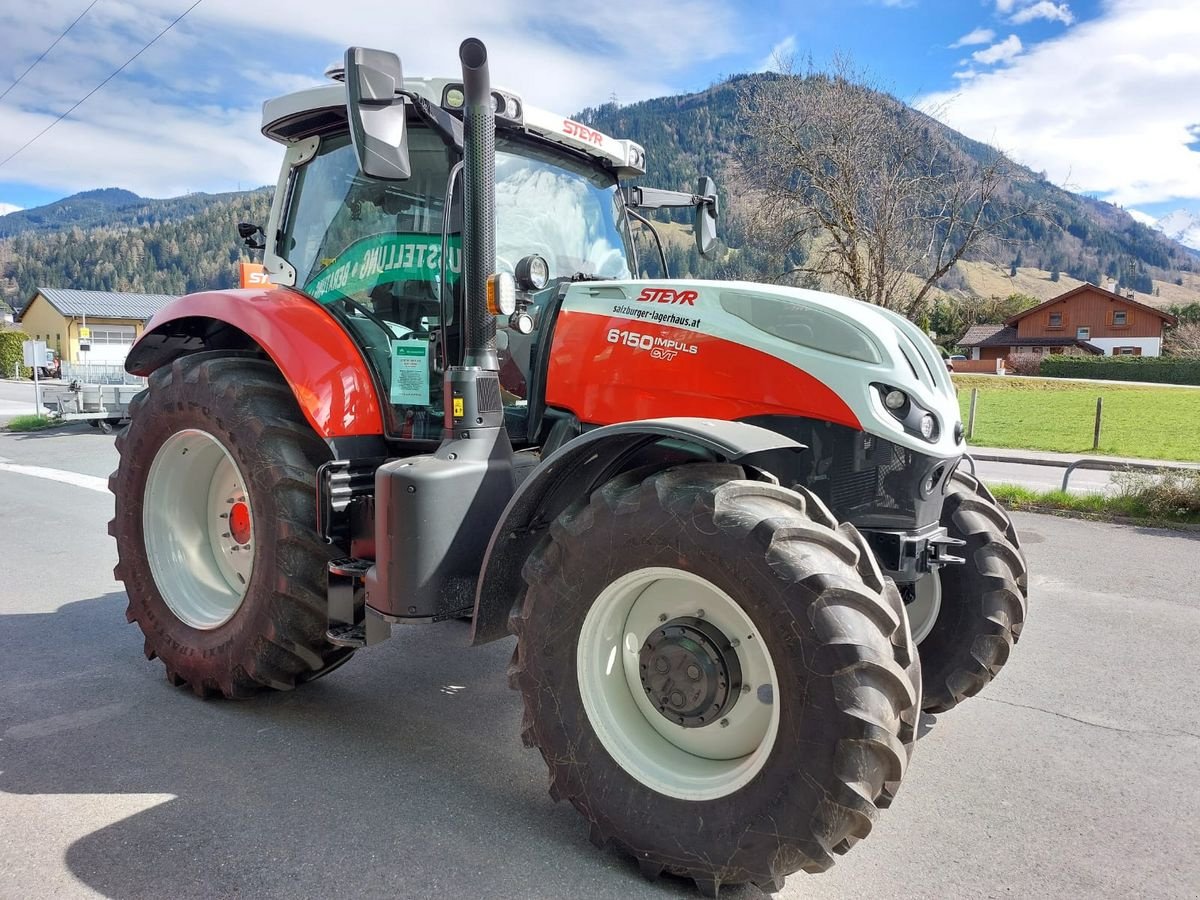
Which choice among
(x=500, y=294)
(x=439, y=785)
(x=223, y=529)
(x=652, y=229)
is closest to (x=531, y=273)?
(x=500, y=294)

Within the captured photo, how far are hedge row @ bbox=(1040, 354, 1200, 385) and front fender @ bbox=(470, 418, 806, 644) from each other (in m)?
61.3

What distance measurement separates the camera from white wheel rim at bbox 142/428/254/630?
399 centimetres

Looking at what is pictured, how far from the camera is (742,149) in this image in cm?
1742

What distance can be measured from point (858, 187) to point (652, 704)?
14479 millimetres

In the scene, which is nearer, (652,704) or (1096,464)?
(652,704)

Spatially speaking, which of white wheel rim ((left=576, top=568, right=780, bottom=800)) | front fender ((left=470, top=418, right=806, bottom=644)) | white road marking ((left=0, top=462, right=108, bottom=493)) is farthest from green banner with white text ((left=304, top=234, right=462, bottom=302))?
white road marking ((left=0, top=462, right=108, bottom=493))

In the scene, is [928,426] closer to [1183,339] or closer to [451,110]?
[451,110]

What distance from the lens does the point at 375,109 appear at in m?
2.76

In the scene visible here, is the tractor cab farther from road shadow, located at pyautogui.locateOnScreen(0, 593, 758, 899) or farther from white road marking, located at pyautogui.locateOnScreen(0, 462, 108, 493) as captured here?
white road marking, located at pyautogui.locateOnScreen(0, 462, 108, 493)

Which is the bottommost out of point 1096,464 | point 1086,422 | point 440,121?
point 1086,422

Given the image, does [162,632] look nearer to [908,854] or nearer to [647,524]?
[647,524]

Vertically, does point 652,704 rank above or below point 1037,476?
above

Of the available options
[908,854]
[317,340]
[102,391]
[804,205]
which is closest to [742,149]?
[804,205]

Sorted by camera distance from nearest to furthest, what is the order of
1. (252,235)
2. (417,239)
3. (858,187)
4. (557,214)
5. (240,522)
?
(417,239) < (557,214) < (240,522) < (252,235) < (858,187)
